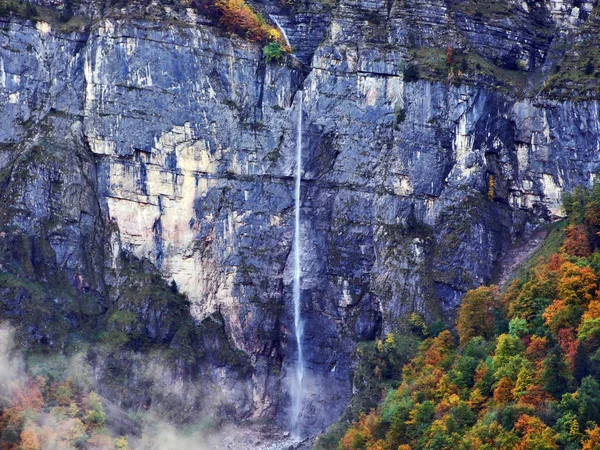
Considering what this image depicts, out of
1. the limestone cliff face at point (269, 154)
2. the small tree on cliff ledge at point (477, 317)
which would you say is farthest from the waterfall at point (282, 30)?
the small tree on cliff ledge at point (477, 317)

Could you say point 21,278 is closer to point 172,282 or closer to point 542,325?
point 172,282

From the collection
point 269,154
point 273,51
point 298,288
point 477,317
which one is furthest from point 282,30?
point 477,317

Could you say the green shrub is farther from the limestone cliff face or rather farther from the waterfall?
the waterfall

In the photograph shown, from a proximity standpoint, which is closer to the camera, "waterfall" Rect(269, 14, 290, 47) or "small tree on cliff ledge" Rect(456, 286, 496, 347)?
"small tree on cliff ledge" Rect(456, 286, 496, 347)

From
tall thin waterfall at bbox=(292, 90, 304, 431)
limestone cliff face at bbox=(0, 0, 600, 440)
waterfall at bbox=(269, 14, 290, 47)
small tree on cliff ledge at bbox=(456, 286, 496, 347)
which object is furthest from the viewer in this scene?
waterfall at bbox=(269, 14, 290, 47)

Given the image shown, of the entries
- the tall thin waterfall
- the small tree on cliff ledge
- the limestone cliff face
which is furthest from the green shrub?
the small tree on cliff ledge

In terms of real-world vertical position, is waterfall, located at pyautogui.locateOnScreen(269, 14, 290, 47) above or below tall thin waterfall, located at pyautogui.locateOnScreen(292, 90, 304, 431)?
above

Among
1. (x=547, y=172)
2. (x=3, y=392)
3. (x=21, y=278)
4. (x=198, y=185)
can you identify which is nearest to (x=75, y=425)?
(x=3, y=392)

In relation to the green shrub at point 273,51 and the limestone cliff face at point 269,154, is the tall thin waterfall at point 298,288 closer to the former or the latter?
the limestone cliff face at point 269,154
